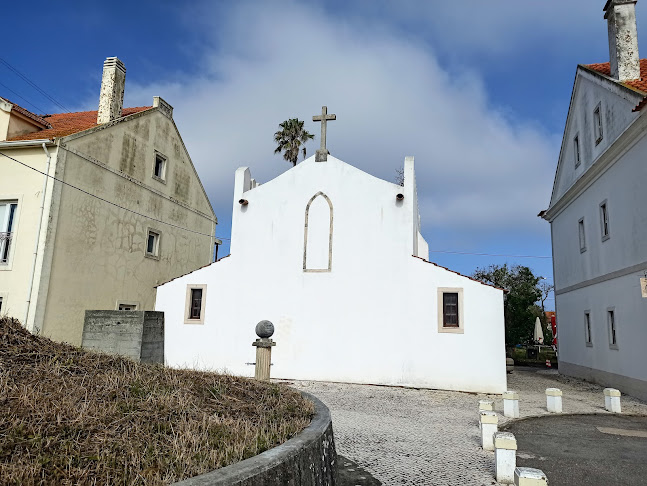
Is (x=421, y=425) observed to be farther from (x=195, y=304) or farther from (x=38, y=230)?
(x=38, y=230)

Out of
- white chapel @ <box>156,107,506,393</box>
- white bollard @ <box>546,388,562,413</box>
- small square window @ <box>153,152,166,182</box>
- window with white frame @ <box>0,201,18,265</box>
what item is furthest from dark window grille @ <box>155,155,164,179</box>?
white bollard @ <box>546,388,562,413</box>

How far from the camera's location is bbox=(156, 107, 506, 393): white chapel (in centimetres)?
1312

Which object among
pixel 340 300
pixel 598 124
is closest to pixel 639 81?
pixel 598 124

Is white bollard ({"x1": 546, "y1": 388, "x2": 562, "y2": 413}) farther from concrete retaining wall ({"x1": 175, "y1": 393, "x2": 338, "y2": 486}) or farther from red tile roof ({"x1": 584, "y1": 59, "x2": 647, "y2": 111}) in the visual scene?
concrete retaining wall ({"x1": 175, "y1": 393, "x2": 338, "y2": 486})

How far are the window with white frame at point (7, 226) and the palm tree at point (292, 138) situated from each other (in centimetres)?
1940

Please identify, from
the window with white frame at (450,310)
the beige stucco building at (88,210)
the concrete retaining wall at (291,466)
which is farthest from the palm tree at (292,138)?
the concrete retaining wall at (291,466)

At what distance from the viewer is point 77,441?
3.05 m

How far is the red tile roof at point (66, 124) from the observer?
14754 millimetres

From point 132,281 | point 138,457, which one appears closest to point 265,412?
point 138,457

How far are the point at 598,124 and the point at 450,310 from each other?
8120 mm

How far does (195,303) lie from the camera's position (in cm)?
1527

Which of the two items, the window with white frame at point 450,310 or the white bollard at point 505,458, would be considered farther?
the window with white frame at point 450,310

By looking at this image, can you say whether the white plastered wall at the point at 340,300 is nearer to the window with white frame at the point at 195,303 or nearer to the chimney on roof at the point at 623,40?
the window with white frame at the point at 195,303

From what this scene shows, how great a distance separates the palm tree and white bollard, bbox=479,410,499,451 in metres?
26.4
